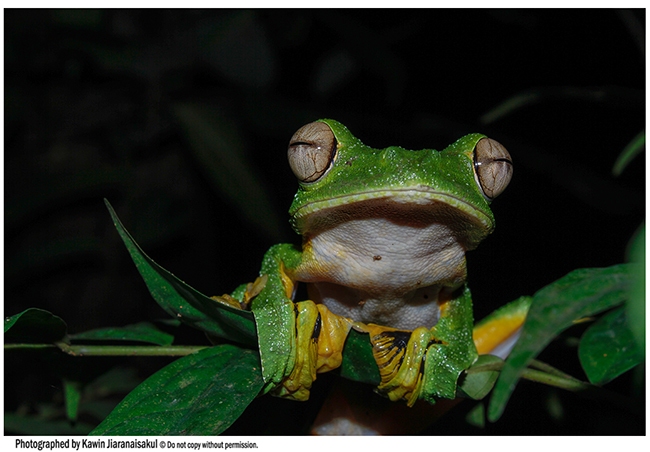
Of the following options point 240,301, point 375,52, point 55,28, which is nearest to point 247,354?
point 240,301

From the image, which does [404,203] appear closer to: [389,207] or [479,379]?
[389,207]

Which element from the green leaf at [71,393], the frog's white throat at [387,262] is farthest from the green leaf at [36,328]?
the frog's white throat at [387,262]

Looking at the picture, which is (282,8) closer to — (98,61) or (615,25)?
(98,61)

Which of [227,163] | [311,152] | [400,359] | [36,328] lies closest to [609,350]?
Result: [400,359]

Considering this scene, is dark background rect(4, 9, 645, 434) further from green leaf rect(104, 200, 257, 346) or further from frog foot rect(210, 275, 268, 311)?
green leaf rect(104, 200, 257, 346)

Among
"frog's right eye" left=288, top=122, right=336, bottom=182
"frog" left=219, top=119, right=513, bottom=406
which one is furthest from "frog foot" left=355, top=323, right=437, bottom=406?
"frog's right eye" left=288, top=122, right=336, bottom=182
